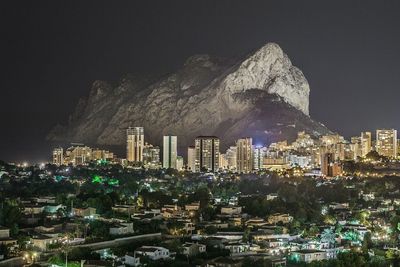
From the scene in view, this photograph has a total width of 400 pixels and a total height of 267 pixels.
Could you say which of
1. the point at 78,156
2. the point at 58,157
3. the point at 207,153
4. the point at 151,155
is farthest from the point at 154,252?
the point at 58,157

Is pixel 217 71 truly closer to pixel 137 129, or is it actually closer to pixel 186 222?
pixel 137 129

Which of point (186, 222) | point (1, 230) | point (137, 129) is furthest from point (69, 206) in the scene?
point (137, 129)

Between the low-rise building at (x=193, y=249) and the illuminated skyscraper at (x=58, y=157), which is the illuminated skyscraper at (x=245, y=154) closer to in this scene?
the illuminated skyscraper at (x=58, y=157)

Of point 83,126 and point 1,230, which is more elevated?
point 83,126

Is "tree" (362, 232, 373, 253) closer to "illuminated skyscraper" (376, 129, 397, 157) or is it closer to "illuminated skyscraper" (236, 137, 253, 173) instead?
"illuminated skyscraper" (236, 137, 253, 173)

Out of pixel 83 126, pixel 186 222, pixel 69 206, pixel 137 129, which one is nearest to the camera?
pixel 186 222

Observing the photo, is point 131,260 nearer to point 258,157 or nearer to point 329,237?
point 329,237

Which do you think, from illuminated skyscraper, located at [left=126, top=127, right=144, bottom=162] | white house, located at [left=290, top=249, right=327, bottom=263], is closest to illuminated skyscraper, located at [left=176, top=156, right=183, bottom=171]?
illuminated skyscraper, located at [left=126, top=127, right=144, bottom=162]

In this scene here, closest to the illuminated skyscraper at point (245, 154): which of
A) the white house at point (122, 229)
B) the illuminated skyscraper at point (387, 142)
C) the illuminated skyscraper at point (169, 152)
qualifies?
the illuminated skyscraper at point (169, 152)
